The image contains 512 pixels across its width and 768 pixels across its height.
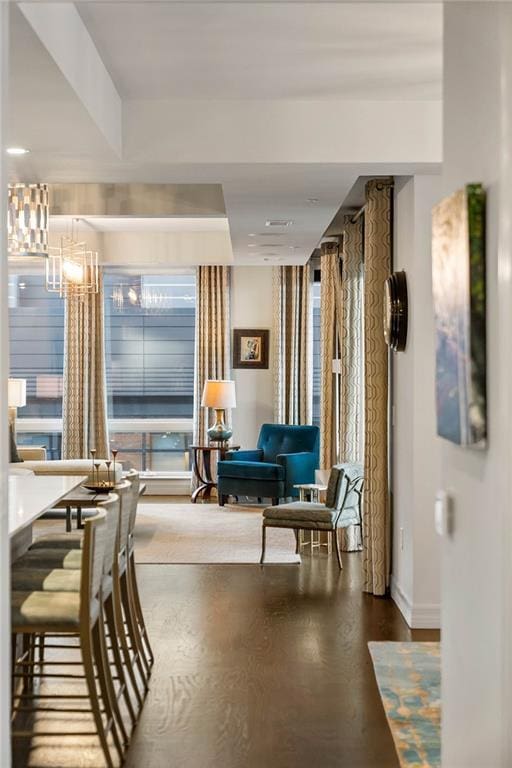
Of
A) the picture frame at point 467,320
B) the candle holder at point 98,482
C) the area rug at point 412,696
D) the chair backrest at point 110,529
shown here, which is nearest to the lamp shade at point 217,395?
the candle holder at point 98,482

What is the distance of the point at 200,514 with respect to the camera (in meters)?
9.88

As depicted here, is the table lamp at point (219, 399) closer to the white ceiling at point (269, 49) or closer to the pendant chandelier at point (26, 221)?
the pendant chandelier at point (26, 221)

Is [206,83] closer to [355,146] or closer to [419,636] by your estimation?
[355,146]

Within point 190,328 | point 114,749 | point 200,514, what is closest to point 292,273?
point 190,328

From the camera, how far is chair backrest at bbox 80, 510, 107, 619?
3496 millimetres

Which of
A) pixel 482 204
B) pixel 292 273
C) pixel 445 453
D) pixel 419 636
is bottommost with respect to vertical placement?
pixel 419 636

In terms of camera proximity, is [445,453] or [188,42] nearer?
[445,453]

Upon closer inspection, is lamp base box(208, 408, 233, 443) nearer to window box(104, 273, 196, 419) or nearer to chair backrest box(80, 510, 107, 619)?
window box(104, 273, 196, 419)

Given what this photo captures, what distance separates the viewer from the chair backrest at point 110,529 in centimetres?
383

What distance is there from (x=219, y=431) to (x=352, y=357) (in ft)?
9.01

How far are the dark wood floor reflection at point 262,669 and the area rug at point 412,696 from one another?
62 mm

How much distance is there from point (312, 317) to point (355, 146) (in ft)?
20.2

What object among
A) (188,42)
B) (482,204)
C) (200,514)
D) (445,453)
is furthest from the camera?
(200,514)

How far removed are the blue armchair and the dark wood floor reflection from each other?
2.47 meters
